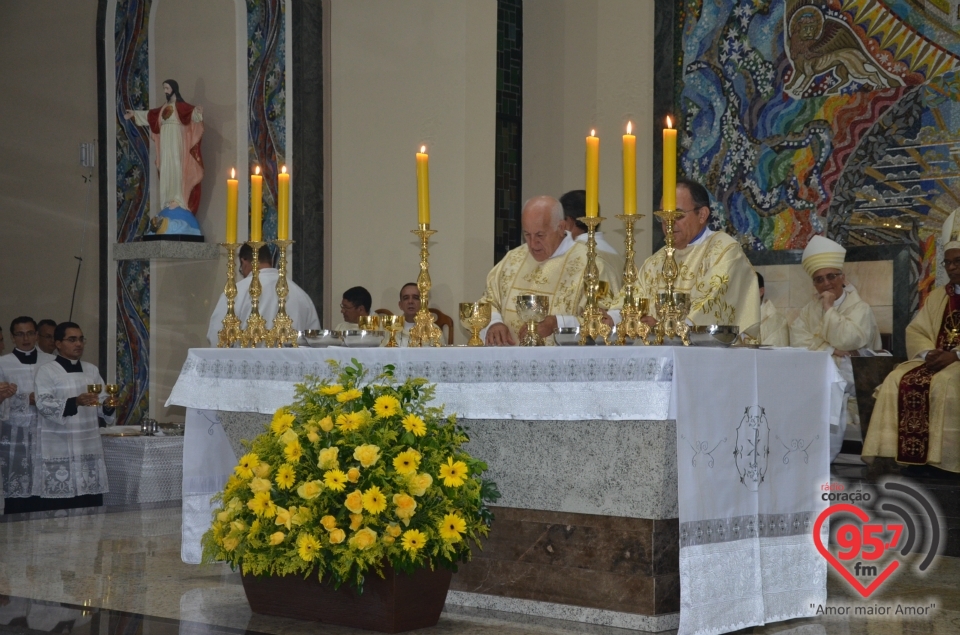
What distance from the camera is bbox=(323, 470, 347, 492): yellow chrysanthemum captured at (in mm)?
3842

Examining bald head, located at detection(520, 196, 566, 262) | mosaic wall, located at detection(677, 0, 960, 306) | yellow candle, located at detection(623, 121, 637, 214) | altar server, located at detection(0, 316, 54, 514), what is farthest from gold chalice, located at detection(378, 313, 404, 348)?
altar server, located at detection(0, 316, 54, 514)

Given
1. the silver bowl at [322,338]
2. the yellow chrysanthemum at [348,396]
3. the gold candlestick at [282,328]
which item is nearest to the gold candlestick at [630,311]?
the yellow chrysanthemum at [348,396]

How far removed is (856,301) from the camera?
7.47 meters

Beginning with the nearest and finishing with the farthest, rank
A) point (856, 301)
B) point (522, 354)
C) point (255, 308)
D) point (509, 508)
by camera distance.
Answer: point (522, 354) < point (509, 508) < point (255, 308) < point (856, 301)

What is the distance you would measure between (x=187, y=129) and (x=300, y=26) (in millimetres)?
1509

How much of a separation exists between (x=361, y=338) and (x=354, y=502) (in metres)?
1.06

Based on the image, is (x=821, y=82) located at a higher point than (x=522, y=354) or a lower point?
higher

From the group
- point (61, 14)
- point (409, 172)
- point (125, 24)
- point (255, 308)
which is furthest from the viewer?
point (61, 14)

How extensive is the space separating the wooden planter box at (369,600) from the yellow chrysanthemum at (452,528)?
0.22 m

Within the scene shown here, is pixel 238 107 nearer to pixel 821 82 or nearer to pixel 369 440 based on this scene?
pixel 821 82

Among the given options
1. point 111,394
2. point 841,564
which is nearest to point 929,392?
point 841,564

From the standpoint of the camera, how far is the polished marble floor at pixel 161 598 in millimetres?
4102

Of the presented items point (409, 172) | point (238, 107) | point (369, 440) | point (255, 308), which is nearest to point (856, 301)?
point (409, 172)

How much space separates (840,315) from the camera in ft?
24.4
